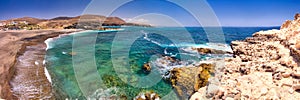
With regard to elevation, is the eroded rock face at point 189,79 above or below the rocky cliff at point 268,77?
below

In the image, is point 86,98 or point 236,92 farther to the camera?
point 86,98

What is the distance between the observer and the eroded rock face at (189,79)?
925 centimetres

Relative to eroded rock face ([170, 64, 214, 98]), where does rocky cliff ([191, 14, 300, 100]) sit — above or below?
above

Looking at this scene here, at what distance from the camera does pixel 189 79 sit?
1038cm

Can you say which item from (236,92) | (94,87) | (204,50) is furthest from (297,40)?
(204,50)

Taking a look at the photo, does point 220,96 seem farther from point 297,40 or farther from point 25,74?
point 25,74

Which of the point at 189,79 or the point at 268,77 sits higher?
the point at 268,77

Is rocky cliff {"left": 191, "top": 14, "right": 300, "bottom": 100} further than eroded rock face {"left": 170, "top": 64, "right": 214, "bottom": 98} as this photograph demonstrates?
No

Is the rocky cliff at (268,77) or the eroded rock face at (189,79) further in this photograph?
the eroded rock face at (189,79)

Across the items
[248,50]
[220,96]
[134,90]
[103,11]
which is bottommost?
[134,90]

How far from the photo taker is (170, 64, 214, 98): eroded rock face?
925cm

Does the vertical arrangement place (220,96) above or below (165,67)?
above

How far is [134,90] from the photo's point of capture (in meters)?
10.6

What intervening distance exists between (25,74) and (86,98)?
20.0ft
